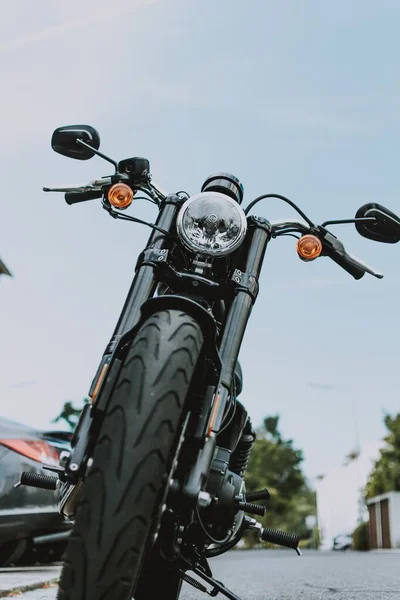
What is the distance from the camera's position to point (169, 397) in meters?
2.10

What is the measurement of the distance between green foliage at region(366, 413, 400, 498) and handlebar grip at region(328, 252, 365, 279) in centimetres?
4317

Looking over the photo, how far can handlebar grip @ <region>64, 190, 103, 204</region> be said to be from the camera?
3.49 meters

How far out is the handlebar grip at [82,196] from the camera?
137 inches

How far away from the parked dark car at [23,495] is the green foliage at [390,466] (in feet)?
136

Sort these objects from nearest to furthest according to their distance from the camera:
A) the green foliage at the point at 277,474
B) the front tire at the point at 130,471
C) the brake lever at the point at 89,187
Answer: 1. the front tire at the point at 130,471
2. the brake lever at the point at 89,187
3. the green foliage at the point at 277,474

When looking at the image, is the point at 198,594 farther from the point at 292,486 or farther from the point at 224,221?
the point at 292,486

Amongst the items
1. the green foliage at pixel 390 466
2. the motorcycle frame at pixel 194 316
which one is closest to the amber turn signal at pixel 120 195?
the motorcycle frame at pixel 194 316

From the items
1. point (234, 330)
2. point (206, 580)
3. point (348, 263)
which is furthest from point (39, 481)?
point (348, 263)

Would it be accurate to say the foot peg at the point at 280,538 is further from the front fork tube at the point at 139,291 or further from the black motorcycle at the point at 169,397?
the front fork tube at the point at 139,291

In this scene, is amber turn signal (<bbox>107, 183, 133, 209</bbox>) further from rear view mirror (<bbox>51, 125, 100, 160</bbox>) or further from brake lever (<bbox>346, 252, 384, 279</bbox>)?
brake lever (<bbox>346, 252, 384, 279</bbox>)

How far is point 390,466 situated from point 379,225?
4394 cm

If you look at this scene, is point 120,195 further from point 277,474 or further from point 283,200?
point 277,474

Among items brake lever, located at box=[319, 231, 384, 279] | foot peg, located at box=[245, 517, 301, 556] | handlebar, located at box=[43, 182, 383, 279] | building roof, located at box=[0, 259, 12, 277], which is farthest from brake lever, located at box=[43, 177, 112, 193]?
building roof, located at box=[0, 259, 12, 277]

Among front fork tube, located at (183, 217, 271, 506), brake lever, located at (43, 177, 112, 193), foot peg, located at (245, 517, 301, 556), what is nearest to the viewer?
front fork tube, located at (183, 217, 271, 506)
